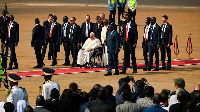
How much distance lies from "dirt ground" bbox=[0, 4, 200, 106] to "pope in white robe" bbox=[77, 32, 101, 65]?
121 centimetres

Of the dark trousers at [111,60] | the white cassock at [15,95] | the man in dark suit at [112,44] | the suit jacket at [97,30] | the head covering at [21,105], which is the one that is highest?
the suit jacket at [97,30]

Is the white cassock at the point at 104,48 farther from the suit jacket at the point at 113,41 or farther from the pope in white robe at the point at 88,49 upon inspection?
the suit jacket at the point at 113,41

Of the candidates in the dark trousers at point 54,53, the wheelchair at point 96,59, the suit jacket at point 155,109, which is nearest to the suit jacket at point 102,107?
the suit jacket at point 155,109

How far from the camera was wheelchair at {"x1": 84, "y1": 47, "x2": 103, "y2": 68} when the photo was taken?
26.4m

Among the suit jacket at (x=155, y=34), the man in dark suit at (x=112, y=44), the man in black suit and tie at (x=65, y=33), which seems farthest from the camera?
the man in black suit and tie at (x=65, y=33)

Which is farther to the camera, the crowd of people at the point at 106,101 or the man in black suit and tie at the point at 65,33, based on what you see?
the man in black suit and tie at the point at 65,33

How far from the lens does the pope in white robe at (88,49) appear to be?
86.0ft

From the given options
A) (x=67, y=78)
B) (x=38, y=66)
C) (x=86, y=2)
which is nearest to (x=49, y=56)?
(x=38, y=66)

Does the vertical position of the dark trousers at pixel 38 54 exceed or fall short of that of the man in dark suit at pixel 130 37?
it falls short

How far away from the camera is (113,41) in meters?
24.4

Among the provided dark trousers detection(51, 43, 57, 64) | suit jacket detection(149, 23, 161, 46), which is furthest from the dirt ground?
suit jacket detection(149, 23, 161, 46)

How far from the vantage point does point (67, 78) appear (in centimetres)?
2417

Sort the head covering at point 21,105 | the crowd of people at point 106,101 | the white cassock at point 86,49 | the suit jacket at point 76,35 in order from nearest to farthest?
the crowd of people at point 106,101
the head covering at point 21,105
the white cassock at point 86,49
the suit jacket at point 76,35

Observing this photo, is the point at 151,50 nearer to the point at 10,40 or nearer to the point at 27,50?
the point at 10,40
